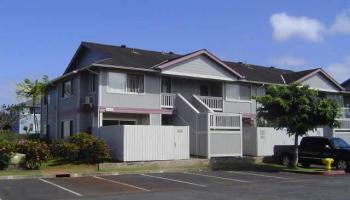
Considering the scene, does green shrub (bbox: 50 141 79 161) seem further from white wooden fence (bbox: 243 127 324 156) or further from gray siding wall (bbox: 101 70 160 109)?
white wooden fence (bbox: 243 127 324 156)

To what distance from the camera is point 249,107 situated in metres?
37.0

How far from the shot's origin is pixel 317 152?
28.5 metres

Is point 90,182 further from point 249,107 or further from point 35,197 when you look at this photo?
point 249,107

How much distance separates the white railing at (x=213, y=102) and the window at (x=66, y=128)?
8979mm

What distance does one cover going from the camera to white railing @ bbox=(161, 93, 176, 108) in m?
32.6

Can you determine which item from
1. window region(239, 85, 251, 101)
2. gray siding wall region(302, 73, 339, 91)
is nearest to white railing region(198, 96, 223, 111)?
window region(239, 85, 251, 101)

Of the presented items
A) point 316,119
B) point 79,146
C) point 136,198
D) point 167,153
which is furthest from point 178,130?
point 136,198

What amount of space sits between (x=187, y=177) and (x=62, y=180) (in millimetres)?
5358

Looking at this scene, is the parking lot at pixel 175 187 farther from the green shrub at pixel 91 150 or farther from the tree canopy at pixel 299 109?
the tree canopy at pixel 299 109

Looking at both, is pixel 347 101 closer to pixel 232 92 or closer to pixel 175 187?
pixel 232 92

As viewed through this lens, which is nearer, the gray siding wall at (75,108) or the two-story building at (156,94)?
the two-story building at (156,94)

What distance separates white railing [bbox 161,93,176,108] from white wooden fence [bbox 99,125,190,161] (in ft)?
17.9

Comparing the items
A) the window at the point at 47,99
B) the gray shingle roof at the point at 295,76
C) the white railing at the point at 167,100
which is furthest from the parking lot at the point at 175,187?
the window at the point at 47,99

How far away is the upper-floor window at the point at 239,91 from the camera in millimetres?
36000
